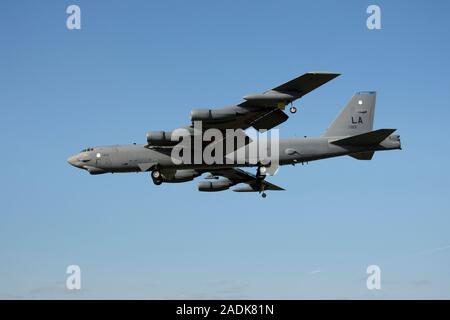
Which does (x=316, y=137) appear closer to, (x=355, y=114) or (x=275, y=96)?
(x=355, y=114)

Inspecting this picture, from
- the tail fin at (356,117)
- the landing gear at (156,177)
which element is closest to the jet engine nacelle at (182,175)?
the landing gear at (156,177)

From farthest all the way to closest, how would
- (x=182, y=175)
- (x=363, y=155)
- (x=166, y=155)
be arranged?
1. (x=182, y=175)
2. (x=363, y=155)
3. (x=166, y=155)

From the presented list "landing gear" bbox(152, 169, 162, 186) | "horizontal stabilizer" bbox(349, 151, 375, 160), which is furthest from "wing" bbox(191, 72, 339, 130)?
"horizontal stabilizer" bbox(349, 151, 375, 160)

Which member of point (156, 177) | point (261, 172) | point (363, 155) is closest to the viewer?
point (156, 177)

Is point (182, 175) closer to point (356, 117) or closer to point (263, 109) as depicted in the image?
point (263, 109)

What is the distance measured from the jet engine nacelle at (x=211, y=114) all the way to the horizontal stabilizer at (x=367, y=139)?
8512 millimetres

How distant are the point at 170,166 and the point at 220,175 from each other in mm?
7618

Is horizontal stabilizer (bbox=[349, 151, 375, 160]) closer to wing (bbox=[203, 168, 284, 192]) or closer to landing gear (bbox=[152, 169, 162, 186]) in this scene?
wing (bbox=[203, 168, 284, 192])

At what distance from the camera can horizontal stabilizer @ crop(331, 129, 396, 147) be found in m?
42.0

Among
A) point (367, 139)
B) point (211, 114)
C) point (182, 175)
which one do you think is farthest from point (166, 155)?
point (367, 139)

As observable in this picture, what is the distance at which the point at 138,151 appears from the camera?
43.9 m

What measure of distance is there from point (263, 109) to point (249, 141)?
5409 mm

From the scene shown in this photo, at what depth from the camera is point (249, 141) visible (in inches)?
1729

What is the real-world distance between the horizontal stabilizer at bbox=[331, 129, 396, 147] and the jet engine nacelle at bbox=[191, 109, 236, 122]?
27.9ft
